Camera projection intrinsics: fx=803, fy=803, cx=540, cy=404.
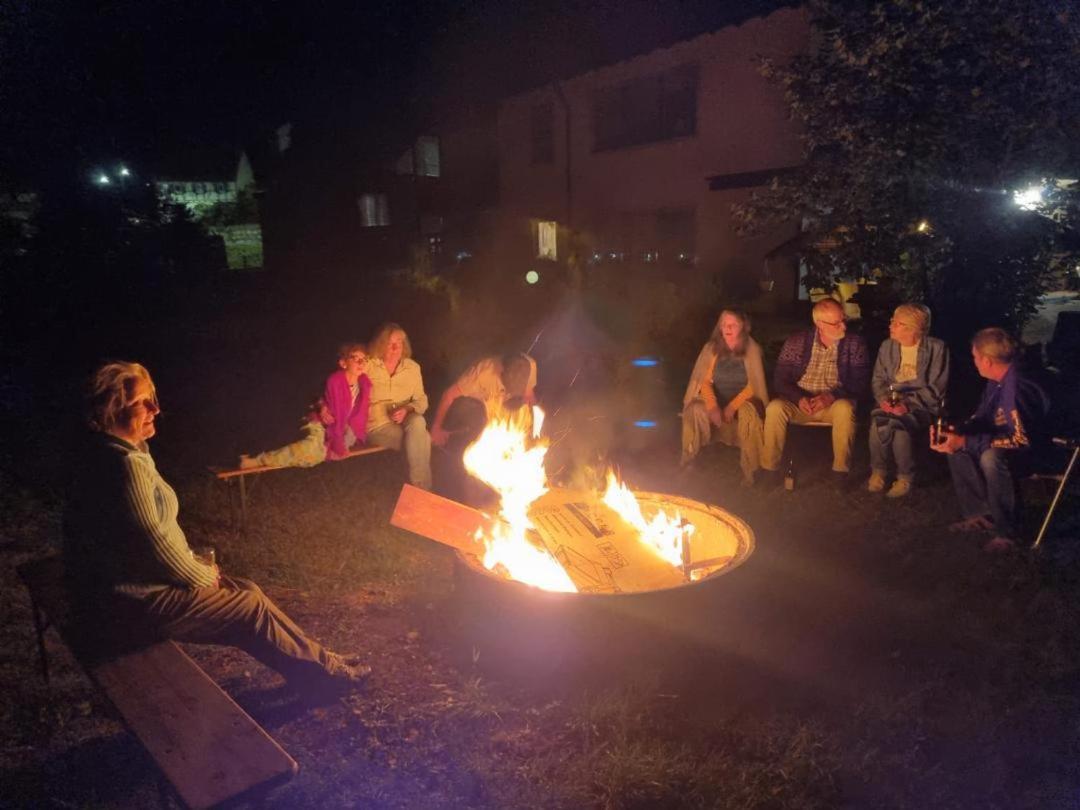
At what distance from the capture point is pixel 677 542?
453 cm

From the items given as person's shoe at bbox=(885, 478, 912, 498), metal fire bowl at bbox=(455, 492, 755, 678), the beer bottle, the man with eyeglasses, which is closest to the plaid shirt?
the man with eyeglasses

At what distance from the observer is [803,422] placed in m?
6.45

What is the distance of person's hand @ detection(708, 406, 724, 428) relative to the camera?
21.8 feet

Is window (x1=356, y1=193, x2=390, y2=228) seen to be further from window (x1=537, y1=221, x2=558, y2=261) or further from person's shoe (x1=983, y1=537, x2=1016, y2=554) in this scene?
person's shoe (x1=983, y1=537, x2=1016, y2=554)

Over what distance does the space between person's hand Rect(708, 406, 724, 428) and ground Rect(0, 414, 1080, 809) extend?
142cm

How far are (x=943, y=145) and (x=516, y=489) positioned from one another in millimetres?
5359

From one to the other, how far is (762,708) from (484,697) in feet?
4.33

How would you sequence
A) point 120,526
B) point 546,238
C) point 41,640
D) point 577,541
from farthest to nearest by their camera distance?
point 546,238
point 577,541
point 41,640
point 120,526

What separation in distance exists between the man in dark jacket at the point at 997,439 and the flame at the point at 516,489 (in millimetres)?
2779

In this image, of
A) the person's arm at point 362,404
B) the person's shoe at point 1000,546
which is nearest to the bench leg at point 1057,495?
the person's shoe at point 1000,546

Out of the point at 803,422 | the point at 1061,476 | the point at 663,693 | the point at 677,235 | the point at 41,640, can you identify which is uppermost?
the point at 677,235

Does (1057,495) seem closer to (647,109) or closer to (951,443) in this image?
(951,443)

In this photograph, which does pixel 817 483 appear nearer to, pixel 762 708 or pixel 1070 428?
pixel 1070 428

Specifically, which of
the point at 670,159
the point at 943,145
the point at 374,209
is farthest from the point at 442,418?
the point at 374,209
